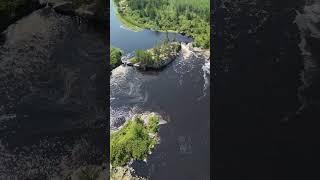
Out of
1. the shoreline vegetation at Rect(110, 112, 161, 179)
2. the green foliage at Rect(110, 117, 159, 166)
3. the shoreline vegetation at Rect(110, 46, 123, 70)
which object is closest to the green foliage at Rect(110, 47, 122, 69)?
the shoreline vegetation at Rect(110, 46, 123, 70)

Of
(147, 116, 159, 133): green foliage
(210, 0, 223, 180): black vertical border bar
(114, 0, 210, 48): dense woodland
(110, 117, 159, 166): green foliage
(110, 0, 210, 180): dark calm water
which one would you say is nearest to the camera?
(210, 0, 223, 180): black vertical border bar

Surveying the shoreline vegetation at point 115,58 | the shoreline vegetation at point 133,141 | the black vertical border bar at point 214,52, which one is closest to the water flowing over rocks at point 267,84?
the black vertical border bar at point 214,52

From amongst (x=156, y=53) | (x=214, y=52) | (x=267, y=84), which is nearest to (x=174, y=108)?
(x=156, y=53)

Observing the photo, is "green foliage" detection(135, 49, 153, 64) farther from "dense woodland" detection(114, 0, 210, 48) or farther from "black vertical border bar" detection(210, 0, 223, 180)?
"black vertical border bar" detection(210, 0, 223, 180)

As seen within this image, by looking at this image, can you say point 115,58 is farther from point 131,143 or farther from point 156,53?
point 131,143

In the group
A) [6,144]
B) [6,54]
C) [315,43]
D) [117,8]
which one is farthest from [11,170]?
[117,8]
